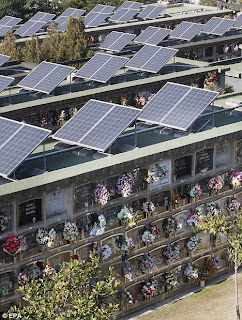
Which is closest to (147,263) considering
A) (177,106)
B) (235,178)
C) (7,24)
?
(235,178)

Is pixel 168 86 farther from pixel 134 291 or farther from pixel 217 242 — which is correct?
pixel 134 291

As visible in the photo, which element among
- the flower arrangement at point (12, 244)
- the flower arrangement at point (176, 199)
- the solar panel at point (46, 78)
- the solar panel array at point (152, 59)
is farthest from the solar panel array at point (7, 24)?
the flower arrangement at point (12, 244)

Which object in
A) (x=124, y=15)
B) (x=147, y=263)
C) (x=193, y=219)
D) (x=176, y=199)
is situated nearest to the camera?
(x=147, y=263)

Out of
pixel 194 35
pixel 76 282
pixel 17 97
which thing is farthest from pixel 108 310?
pixel 194 35

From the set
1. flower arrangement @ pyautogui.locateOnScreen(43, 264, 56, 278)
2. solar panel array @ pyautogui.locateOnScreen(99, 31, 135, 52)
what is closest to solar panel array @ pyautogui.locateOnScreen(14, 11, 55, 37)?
solar panel array @ pyautogui.locateOnScreen(99, 31, 135, 52)

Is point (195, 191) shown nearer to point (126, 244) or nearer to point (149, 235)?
point (149, 235)

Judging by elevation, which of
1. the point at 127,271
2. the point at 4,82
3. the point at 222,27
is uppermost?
the point at 4,82
